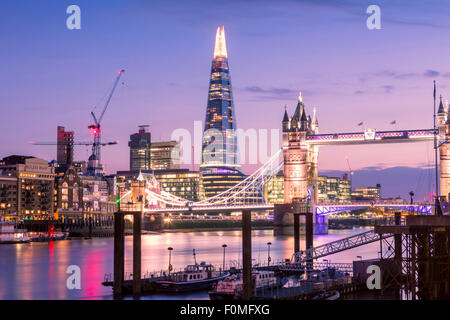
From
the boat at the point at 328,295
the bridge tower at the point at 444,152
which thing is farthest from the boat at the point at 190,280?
the bridge tower at the point at 444,152

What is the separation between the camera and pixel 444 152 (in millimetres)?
137250

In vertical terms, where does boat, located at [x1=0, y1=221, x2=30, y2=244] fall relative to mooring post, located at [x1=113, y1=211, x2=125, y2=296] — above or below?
below

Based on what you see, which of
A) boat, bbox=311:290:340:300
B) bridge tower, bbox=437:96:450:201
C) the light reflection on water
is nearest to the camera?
boat, bbox=311:290:340:300

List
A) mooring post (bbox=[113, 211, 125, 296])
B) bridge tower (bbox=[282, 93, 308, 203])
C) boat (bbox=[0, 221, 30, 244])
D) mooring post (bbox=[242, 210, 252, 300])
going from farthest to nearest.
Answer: bridge tower (bbox=[282, 93, 308, 203]) < boat (bbox=[0, 221, 30, 244]) < mooring post (bbox=[113, 211, 125, 296]) < mooring post (bbox=[242, 210, 252, 300])

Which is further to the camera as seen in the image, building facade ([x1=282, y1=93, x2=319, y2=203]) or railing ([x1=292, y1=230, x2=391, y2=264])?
building facade ([x1=282, y1=93, x2=319, y2=203])

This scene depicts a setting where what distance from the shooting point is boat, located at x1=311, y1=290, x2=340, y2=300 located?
40531mm

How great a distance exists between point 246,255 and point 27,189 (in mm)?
128588

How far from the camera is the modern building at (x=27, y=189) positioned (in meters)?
154

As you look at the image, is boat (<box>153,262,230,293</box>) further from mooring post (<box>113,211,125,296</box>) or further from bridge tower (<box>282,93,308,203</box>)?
bridge tower (<box>282,93,308,203</box>)

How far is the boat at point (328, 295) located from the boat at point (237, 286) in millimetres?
2631

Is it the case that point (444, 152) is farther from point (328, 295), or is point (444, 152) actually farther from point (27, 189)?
point (328, 295)

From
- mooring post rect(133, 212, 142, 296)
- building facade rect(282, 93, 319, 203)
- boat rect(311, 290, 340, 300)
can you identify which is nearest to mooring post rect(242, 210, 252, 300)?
boat rect(311, 290, 340, 300)

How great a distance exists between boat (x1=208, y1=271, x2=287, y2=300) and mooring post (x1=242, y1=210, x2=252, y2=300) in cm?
125

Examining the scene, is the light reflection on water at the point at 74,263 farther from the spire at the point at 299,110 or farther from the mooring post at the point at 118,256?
the spire at the point at 299,110
